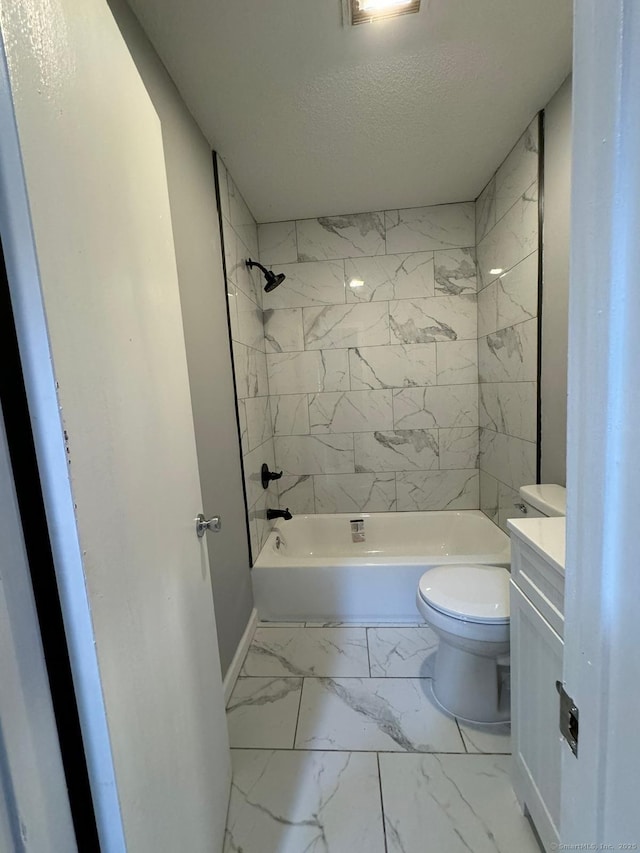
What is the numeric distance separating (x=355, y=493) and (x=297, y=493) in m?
0.45

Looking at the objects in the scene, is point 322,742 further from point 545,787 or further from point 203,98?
point 203,98

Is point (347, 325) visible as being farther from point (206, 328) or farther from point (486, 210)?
point (206, 328)

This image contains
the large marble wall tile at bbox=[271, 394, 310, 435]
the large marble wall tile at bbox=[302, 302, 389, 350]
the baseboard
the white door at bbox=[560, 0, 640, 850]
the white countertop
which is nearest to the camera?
the white door at bbox=[560, 0, 640, 850]

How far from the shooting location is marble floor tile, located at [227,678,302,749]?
4.45 feet

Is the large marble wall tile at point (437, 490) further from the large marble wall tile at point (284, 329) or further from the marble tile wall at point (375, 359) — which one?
the large marble wall tile at point (284, 329)

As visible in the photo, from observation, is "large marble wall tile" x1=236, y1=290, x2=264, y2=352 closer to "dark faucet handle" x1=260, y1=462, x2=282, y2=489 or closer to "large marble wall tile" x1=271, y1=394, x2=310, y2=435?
"large marble wall tile" x1=271, y1=394, x2=310, y2=435

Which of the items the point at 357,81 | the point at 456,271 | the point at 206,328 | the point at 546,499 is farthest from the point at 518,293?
the point at 206,328

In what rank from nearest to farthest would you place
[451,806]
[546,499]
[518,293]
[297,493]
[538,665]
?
[538,665], [451,806], [546,499], [518,293], [297,493]

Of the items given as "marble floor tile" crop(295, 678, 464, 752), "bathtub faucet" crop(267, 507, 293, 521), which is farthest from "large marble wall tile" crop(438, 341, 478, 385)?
"marble floor tile" crop(295, 678, 464, 752)

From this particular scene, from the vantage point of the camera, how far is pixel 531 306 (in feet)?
5.83

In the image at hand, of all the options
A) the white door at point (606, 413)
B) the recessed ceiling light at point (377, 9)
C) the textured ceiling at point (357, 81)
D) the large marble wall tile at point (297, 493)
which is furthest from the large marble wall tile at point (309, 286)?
the white door at point (606, 413)

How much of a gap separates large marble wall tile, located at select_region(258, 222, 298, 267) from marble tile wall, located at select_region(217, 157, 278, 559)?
0.22ft

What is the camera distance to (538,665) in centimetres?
96

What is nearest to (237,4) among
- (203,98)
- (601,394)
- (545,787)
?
(203,98)
